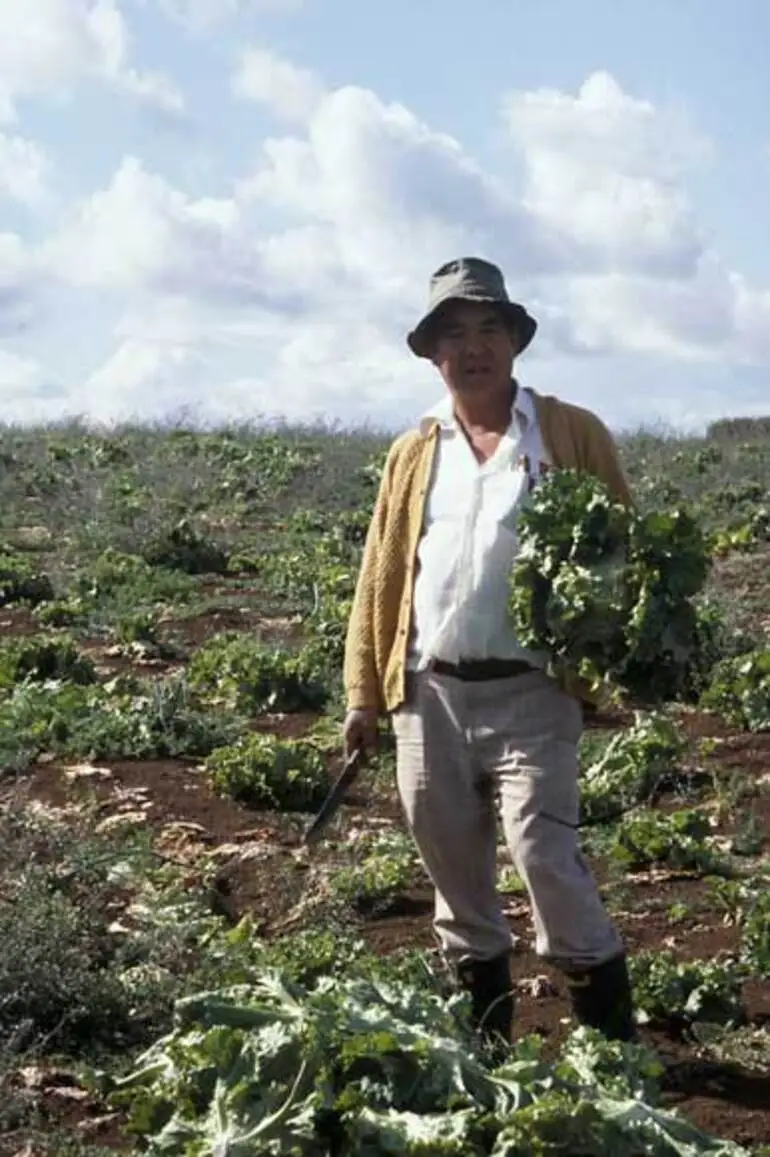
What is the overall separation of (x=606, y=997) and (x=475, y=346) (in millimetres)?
1625

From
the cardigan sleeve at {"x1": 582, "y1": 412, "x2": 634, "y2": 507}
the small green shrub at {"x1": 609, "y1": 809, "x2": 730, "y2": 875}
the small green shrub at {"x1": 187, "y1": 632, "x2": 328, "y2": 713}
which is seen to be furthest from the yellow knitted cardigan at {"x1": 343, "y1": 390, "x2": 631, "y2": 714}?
the small green shrub at {"x1": 187, "y1": 632, "x2": 328, "y2": 713}

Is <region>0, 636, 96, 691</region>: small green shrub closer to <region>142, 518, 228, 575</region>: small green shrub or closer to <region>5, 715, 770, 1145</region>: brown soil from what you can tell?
<region>5, 715, 770, 1145</region>: brown soil

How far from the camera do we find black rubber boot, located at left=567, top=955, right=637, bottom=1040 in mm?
5008

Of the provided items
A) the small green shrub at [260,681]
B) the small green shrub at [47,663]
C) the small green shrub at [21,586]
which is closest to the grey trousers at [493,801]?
the small green shrub at [260,681]

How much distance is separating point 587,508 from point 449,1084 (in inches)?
57.1

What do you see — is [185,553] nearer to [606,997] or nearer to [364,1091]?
[606,997]

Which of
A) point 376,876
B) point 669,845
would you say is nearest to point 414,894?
point 376,876

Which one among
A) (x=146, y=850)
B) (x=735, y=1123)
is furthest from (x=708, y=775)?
(x=735, y=1123)

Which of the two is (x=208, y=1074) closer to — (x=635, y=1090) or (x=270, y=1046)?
(x=270, y=1046)

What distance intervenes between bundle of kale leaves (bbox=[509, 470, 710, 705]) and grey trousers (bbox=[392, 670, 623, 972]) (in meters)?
0.17

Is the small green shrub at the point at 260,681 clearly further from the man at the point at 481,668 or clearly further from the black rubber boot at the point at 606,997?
the black rubber boot at the point at 606,997

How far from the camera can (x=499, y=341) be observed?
195 inches

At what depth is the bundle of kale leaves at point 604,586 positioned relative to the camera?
471 centimetres

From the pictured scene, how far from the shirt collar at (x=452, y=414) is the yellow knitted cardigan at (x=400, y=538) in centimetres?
2
